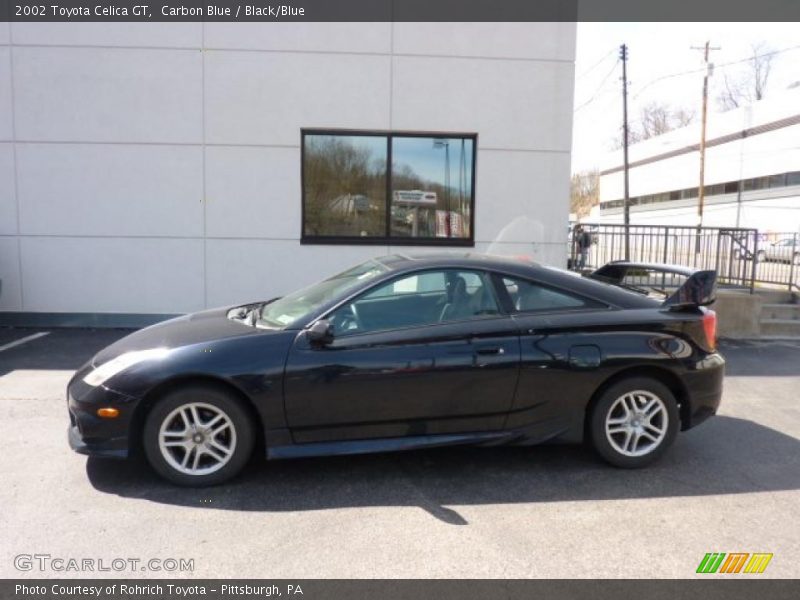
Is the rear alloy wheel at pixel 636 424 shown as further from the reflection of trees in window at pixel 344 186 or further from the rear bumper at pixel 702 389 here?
the reflection of trees in window at pixel 344 186

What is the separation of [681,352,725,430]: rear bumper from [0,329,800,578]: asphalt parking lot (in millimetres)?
359

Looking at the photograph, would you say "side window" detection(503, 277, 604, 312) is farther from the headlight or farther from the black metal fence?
the black metal fence

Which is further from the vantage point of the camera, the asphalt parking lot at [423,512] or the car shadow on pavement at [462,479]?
the car shadow on pavement at [462,479]

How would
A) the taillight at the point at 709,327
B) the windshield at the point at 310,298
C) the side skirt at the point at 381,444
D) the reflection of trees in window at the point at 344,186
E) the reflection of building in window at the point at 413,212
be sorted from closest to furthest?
the side skirt at the point at 381,444 → the windshield at the point at 310,298 → the taillight at the point at 709,327 → the reflection of trees in window at the point at 344,186 → the reflection of building in window at the point at 413,212

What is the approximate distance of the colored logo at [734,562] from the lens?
3.05m

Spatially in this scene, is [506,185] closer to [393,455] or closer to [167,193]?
[167,193]

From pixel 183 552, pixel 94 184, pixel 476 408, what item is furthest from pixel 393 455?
pixel 94 184

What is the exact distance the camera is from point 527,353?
4.04 m

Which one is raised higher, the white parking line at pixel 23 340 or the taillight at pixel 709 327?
the taillight at pixel 709 327

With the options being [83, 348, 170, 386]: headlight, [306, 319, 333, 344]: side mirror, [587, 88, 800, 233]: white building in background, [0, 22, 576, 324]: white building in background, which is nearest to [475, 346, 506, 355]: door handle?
[306, 319, 333, 344]: side mirror

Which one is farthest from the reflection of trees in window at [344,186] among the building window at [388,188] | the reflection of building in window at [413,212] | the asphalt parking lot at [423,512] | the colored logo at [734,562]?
the colored logo at [734,562]

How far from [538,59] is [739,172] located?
3962cm

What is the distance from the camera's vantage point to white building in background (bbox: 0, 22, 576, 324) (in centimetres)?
859

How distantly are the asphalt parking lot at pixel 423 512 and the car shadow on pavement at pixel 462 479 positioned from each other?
1cm
